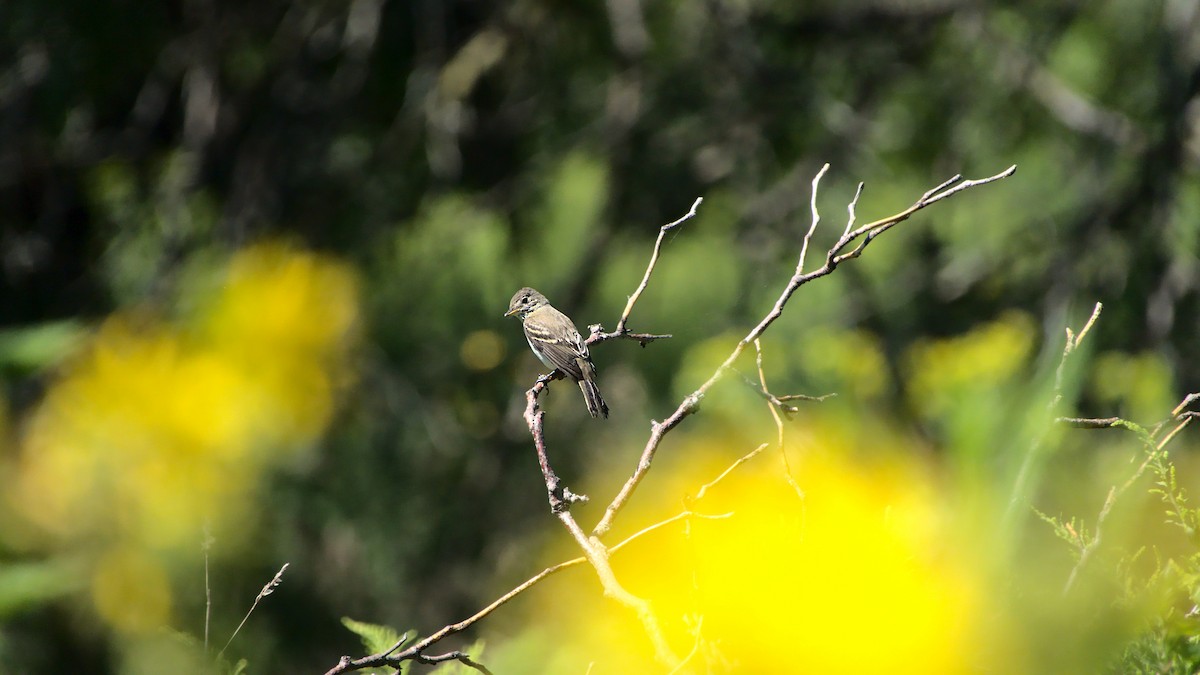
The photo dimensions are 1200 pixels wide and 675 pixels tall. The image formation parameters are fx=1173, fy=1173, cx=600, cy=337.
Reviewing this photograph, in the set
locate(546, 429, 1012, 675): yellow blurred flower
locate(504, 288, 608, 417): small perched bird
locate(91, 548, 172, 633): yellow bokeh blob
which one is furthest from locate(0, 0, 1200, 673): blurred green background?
locate(546, 429, 1012, 675): yellow blurred flower

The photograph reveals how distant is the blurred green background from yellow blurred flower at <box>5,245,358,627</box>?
2 centimetres

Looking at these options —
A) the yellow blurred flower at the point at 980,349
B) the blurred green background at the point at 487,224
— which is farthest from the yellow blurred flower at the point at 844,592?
the blurred green background at the point at 487,224

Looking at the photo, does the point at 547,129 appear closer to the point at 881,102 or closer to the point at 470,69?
the point at 470,69

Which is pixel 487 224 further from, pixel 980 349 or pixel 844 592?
pixel 844 592

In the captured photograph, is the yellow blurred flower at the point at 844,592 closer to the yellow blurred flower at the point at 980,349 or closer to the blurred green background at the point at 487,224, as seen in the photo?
the yellow blurred flower at the point at 980,349

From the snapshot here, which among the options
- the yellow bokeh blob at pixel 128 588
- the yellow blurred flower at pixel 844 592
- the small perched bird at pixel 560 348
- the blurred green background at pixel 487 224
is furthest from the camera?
the blurred green background at pixel 487 224

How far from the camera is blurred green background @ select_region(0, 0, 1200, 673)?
12.3 feet

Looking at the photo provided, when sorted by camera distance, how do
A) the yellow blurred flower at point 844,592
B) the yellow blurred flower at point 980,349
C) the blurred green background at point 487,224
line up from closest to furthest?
the yellow blurred flower at point 844,592 → the yellow blurred flower at point 980,349 → the blurred green background at point 487,224

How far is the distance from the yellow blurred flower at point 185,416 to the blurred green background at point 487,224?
17 millimetres

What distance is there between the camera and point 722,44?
4.46m

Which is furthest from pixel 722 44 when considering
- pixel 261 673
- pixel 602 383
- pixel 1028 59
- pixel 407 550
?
pixel 261 673

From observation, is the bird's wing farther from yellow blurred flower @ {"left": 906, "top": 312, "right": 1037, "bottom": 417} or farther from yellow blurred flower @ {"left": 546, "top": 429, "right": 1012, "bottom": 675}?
yellow blurred flower @ {"left": 906, "top": 312, "right": 1037, "bottom": 417}

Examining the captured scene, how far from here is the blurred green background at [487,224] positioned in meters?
3.76

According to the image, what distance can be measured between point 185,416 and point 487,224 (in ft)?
4.36
